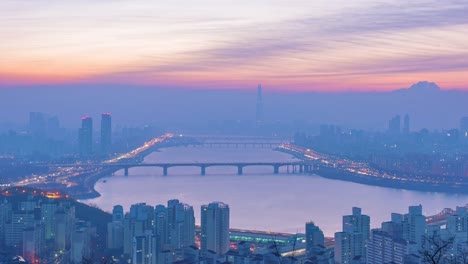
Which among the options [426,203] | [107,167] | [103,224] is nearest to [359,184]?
[426,203]

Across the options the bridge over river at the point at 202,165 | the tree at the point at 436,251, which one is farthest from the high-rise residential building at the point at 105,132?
the tree at the point at 436,251

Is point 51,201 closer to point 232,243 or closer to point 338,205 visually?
point 232,243

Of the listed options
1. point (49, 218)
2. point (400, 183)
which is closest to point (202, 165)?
point (400, 183)

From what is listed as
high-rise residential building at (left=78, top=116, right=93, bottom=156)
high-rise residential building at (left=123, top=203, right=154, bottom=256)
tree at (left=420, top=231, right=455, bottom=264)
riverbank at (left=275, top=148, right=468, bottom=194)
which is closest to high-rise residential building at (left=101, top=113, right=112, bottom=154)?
high-rise residential building at (left=78, top=116, right=93, bottom=156)

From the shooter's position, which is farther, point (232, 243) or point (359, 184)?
point (359, 184)

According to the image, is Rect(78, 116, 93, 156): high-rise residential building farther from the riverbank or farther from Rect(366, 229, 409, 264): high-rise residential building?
Rect(366, 229, 409, 264): high-rise residential building

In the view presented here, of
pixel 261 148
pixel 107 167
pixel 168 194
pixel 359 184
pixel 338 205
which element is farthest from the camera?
pixel 261 148
